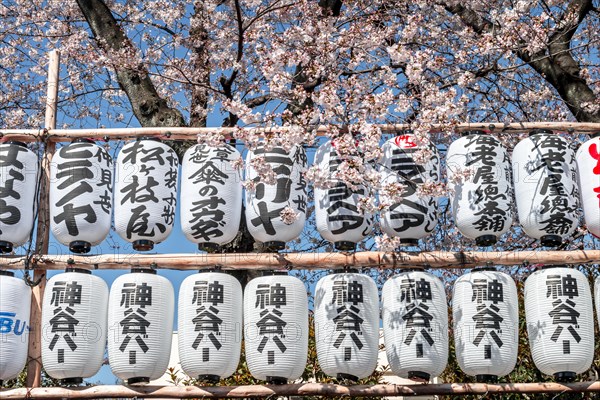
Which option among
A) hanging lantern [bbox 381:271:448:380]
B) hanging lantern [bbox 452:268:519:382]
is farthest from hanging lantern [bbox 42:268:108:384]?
hanging lantern [bbox 452:268:519:382]

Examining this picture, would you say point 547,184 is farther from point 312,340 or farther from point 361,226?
point 312,340

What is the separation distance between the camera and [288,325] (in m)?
7.27

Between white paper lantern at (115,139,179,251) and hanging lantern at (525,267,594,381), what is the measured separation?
3.78 meters

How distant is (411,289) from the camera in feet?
24.4

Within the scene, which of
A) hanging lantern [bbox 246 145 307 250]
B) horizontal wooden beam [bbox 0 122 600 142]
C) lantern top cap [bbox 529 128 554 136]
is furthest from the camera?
lantern top cap [bbox 529 128 554 136]

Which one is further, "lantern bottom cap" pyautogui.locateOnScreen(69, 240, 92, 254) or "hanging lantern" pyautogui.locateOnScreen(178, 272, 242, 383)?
"lantern bottom cap" pyautogui.locateOnScreen(69, 240, 92, 254)

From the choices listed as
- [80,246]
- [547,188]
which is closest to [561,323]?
[547,188]

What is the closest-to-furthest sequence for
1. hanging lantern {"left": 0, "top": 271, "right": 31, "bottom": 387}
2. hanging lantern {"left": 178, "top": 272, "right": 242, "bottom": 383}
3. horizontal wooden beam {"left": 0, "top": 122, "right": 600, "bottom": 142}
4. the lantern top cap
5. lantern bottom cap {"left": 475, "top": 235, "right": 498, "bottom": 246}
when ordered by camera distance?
hanging lantern {"left": 178, "top": 272, "right": 242, "bottom": 383} < hanging lantern {"left": 0, "top": 271, "right": 31, "bottom": 387} < lantern bottom cap {"left": 475, "top": 235, "right": 498, "bottom": 246} < horizontal wooden beam {"left": 0, "top": 122, "right": 600, "bottom": 142} < the lantern top cap

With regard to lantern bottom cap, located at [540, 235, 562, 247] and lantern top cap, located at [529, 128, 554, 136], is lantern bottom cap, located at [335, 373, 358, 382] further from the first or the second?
lantern top cap, located at [529, 128, 554, 136]

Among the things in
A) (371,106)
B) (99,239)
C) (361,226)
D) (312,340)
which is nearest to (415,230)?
(361,226)

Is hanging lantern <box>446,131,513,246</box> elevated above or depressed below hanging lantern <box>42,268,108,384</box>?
above

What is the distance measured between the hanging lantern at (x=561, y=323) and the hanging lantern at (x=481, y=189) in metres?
0.70

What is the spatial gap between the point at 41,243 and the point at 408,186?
389 cm

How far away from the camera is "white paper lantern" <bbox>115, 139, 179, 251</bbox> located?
7578 millimetres
